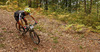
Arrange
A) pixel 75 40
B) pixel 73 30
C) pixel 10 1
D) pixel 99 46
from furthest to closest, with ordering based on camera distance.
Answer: pixel 10 1 → pixel 73 30 → pixel 75 40 → pixel 99 46

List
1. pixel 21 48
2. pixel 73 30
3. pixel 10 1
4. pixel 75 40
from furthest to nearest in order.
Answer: pixel 10 1 → pixel 73 30 → pixel 75 40 → pixel 21 48

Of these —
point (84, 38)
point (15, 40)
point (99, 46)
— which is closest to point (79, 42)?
point (84, 38)

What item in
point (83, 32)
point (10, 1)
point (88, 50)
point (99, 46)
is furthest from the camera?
point (10, 1)

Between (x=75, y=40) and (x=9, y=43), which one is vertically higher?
(x=9, y=43)

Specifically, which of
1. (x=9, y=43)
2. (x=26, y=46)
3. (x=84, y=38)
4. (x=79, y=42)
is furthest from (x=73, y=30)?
(x=9, y=43)

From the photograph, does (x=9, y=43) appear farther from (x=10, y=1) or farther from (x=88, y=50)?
(x=10, y=1)

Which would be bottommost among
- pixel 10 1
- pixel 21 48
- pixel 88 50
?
pixel 88 50

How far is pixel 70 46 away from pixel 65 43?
556 millimetres

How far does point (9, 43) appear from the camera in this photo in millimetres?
5742

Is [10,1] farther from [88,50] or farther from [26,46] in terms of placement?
[88,50]

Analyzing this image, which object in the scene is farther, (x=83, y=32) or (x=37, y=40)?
(x=83, y=32)

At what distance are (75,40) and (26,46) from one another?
14.1 ft

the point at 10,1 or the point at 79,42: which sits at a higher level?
the point at 10,1

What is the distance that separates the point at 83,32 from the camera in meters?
8.88
